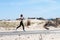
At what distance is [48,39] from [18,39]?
2029 mm

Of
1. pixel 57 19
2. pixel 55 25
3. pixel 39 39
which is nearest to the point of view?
pixel 39 39

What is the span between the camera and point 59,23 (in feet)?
131

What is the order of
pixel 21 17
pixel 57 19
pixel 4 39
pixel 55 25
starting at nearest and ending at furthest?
pixel 4 39, pixel 21 17, pixel 55 25, pixel 57 19

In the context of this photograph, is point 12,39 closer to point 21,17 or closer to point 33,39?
point 33,39

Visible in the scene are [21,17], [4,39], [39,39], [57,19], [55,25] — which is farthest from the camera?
[57,19]

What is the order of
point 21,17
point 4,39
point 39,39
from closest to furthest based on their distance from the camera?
point 39,39 → point 4,39 → point 21,17

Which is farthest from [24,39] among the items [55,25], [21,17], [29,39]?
[55,25]

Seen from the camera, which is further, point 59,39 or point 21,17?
point 21,17

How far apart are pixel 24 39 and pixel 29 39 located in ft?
1.13

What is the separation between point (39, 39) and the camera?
16.8 meters

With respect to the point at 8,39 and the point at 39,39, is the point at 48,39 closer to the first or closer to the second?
the point at 39,39

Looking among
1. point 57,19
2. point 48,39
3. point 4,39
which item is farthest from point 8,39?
point 57,19

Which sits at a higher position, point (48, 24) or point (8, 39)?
point (8, 39)

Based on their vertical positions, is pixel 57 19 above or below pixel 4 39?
below
